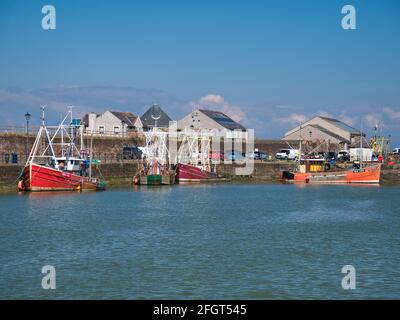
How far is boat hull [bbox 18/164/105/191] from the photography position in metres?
47.6

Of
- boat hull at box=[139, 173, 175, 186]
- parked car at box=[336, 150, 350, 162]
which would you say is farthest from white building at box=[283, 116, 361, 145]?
boat hull at box=[139, 173, 175, 186]

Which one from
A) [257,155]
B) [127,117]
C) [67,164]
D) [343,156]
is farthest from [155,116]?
[67,164]

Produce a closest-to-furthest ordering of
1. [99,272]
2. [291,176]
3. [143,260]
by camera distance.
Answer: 1. [99,272]
2. [143,260]
3. [291,176]

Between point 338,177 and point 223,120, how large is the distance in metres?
30.1

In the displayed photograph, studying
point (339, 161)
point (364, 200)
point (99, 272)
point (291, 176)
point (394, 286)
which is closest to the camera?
point (394, 286)

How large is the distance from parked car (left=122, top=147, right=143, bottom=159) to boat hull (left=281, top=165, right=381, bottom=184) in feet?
53.7

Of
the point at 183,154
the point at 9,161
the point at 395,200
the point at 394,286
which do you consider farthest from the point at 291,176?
the point at 394,286

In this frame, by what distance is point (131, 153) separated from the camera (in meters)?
72.9

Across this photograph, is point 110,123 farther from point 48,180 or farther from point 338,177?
point 48,180

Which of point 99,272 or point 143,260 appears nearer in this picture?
point 99,272

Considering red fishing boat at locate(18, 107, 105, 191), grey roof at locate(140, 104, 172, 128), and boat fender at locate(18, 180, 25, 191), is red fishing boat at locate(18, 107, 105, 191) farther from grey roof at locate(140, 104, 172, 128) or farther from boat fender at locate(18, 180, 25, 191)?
grey roof at locate(140, 104, 172, 128)
